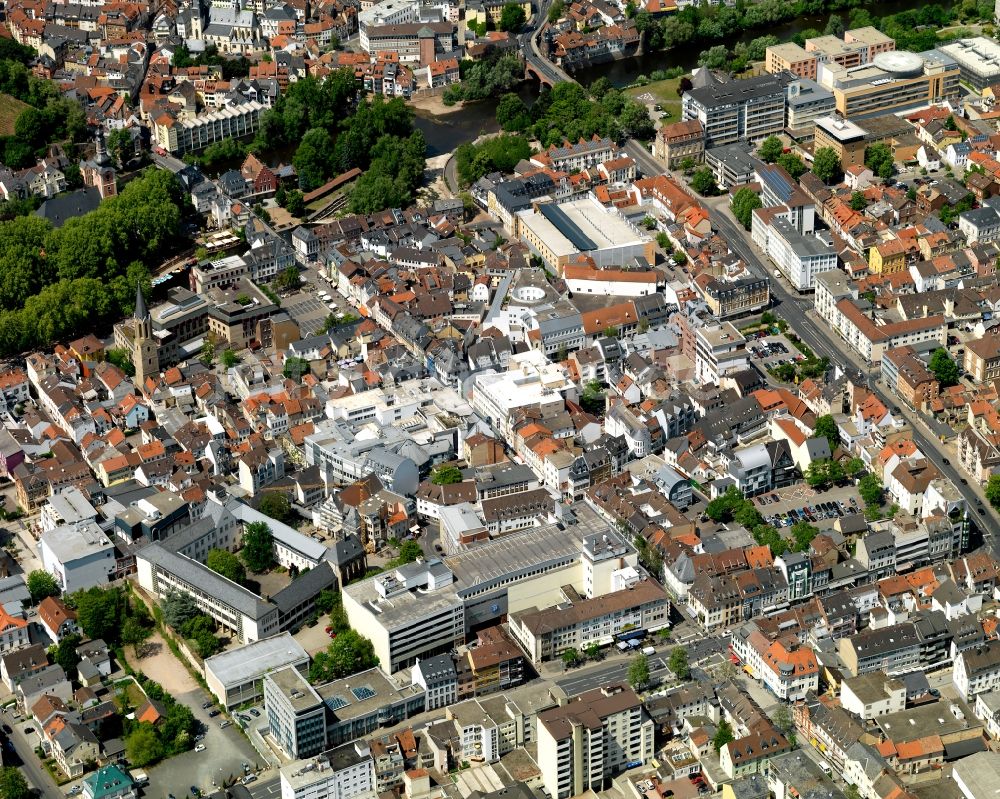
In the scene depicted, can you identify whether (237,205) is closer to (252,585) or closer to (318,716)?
(252,585)

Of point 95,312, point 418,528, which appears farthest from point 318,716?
point 95,312

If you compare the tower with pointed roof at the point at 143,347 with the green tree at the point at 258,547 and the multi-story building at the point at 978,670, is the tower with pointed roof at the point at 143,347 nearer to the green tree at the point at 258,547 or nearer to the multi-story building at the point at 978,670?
the green tree at the point at 258,547

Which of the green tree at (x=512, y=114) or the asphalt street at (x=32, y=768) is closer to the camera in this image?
the asphalt street at (x=32, y=768)

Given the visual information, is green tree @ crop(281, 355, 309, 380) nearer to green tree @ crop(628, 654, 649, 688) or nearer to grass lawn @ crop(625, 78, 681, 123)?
green tree @ crop(628, 654, 649, 688)

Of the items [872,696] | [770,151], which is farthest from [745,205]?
[872,696]

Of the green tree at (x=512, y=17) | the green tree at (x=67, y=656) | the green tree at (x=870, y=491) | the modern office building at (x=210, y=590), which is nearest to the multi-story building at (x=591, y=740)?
the modern office building at (x=210, y=590)

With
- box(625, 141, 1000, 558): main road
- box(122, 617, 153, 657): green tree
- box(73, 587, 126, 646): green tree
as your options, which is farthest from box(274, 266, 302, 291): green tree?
box(122, 617, 153, 657): green tree

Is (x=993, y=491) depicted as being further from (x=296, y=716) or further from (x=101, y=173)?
(x=101, y=173)

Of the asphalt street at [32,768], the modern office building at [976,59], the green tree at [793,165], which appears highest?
the modern office building at [976,59]
